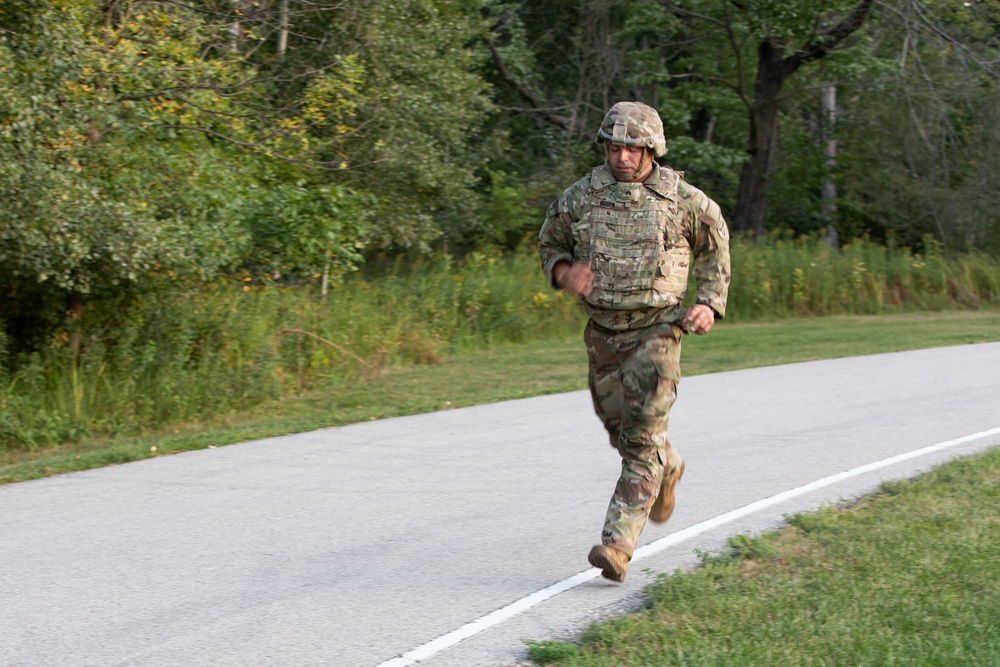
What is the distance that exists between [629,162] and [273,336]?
27.9ft

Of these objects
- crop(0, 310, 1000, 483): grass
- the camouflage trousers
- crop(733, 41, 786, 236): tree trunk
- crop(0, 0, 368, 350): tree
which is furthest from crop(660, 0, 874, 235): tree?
the camouflage trousers

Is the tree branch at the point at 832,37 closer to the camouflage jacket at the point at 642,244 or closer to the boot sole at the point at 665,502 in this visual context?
the camouflage jacket at the point at 642,244

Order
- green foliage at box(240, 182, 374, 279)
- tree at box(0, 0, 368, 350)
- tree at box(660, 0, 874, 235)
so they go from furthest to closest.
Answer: tree at box(660, 0, 874, 235)
green foliage at box(240, 182, 374, 279)
tree at box(0, 0, 368, 350)

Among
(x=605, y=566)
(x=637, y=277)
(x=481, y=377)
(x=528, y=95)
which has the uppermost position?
(x=528, y=95)

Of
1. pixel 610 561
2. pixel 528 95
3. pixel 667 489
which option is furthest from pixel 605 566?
pixel 528 95

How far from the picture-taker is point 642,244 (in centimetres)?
578

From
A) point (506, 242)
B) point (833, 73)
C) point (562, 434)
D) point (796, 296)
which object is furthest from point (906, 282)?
point (562, 434)

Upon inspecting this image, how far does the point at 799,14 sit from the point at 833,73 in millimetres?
2862

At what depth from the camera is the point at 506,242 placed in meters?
25.6

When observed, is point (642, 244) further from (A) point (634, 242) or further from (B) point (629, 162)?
(B) point (629, 162)

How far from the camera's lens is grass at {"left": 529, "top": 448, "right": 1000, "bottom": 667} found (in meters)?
4.70

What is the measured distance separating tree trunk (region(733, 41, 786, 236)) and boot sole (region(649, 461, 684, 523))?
832 inches

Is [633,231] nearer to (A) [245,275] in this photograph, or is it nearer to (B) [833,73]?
(A) [245,275]

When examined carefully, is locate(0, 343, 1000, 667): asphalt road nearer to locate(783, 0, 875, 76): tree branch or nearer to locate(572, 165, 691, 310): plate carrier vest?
locate(572, 165, 691, 310): plate carrier vest
